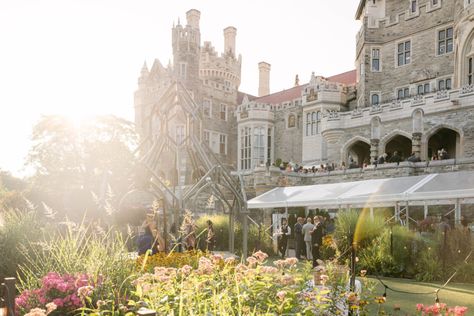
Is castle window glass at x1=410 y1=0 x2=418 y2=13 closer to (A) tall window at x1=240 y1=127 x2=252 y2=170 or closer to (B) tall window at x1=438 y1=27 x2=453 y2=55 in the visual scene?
(B) tall window at x1=438 y1=27 x2=453 y2=55

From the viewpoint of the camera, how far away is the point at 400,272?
400 inches

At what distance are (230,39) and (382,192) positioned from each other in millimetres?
32012

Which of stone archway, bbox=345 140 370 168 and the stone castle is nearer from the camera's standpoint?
the stone castle

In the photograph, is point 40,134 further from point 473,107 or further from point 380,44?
point 473,107

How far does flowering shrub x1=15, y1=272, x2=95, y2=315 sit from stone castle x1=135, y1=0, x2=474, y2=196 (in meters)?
10.1

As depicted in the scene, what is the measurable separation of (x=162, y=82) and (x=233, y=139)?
7.11 metres

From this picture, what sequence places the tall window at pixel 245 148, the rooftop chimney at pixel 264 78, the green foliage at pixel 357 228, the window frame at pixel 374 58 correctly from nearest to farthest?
the green foliage at pixel 357 228
the window frame at pixel 374 58
the tall window at pixel 245 148
the rooftop chimney at pixel 264 78

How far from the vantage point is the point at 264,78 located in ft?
144

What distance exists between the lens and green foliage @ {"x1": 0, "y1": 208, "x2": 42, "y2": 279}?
6625mm

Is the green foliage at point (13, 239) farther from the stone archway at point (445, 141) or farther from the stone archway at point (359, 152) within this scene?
the stone archway at point (359, 152)

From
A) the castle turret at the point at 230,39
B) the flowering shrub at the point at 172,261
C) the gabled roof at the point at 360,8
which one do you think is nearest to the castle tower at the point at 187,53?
the castle turret at the point at 230,39

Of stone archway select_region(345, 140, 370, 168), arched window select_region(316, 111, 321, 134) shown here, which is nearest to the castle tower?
arched window select_region(316, 111, 321, 134)

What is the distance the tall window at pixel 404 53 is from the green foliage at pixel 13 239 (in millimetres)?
22488

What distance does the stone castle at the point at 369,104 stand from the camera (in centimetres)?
2034
